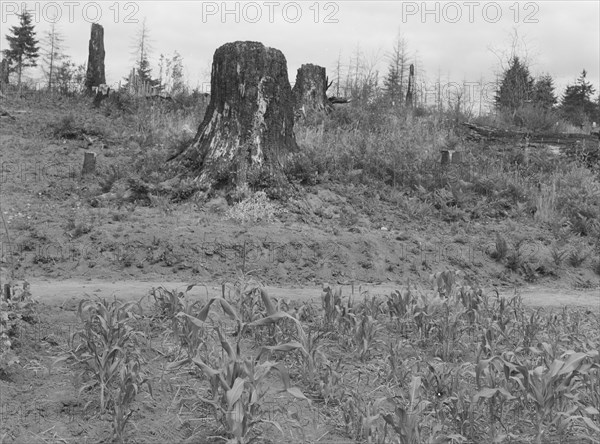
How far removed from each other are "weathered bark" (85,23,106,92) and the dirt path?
12.3 meters

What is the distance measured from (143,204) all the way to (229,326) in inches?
179

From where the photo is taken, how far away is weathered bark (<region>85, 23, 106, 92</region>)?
58.3ft

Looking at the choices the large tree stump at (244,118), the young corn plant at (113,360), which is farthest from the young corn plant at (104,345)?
the large tree stump at (244,118)

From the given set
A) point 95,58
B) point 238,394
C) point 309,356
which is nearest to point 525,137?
point 309,356

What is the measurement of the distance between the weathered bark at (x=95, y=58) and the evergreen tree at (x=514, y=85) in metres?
12.3

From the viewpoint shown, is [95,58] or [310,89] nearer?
[310,89]

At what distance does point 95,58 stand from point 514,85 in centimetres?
1337

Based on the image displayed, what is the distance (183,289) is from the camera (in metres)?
6.45

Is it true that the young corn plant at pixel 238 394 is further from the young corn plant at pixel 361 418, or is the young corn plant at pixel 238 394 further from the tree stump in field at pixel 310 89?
the tree stump in field at pixel 310 89

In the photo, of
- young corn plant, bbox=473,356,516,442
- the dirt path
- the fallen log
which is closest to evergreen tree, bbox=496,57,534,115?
the fallen log

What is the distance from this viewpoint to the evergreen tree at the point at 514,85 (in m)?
20.8

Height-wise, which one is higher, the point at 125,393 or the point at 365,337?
the point at 365,337

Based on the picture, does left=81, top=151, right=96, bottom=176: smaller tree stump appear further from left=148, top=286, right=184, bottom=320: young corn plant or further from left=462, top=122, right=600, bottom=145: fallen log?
left=462, top=122, right=600, bottom=145: fallen log

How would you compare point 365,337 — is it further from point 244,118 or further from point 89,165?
point 89,165
